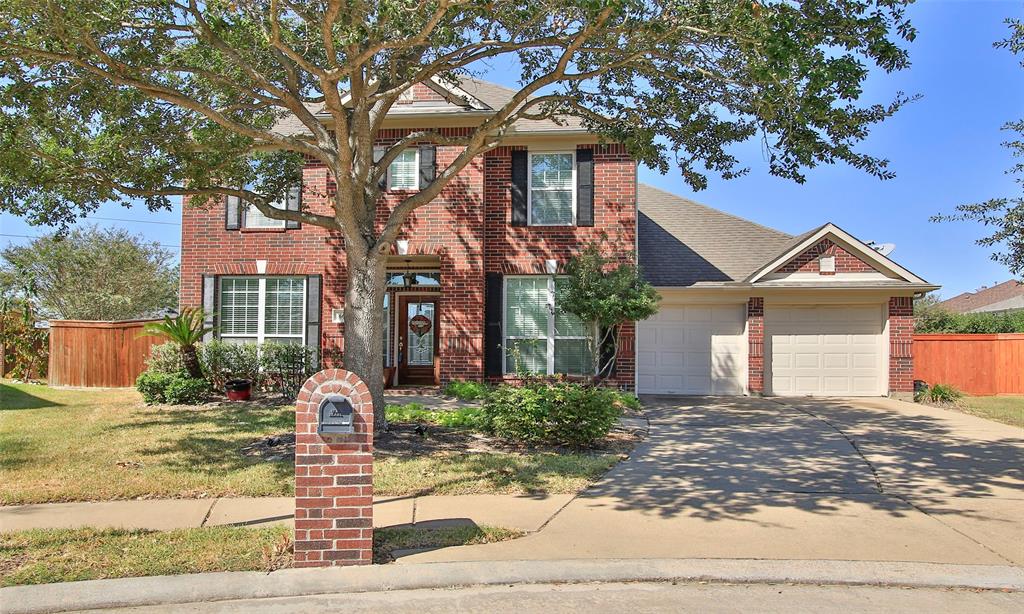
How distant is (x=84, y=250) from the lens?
2747 cm

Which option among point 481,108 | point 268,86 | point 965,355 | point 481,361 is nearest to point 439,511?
point 268,86

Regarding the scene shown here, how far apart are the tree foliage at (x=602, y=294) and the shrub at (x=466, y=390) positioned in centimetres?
229

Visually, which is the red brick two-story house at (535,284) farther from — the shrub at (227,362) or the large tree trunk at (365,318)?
the large tree trunk at (365,318)

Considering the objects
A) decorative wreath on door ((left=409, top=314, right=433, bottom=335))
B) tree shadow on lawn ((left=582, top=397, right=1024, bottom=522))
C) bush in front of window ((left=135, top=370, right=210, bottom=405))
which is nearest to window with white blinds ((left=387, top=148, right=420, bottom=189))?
decorative wreath on door ((left=409, top=314, right=433, bottom=335))

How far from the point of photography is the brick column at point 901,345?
15547 millimetres

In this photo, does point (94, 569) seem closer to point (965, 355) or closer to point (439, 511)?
point (439, 511)

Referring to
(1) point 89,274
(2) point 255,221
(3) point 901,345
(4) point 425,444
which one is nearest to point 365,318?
(4) point 425,444

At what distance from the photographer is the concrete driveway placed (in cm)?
546

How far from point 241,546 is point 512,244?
34.0 feet

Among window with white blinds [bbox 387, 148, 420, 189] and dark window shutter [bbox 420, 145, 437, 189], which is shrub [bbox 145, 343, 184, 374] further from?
dark window shutter [bbox 420, 145, 437, 189]

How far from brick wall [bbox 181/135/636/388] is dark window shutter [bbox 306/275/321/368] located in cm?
16

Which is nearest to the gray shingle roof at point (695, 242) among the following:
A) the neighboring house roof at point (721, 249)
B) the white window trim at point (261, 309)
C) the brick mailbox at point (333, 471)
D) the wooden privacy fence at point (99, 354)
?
the neighboring house roof at point (721, 249)

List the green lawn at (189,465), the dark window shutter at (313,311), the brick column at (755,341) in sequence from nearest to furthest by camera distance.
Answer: the green lawn at (189,465) < the dark window shutter at (313,311) < the brick column at (755,341)

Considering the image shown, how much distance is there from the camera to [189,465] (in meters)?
8.00
